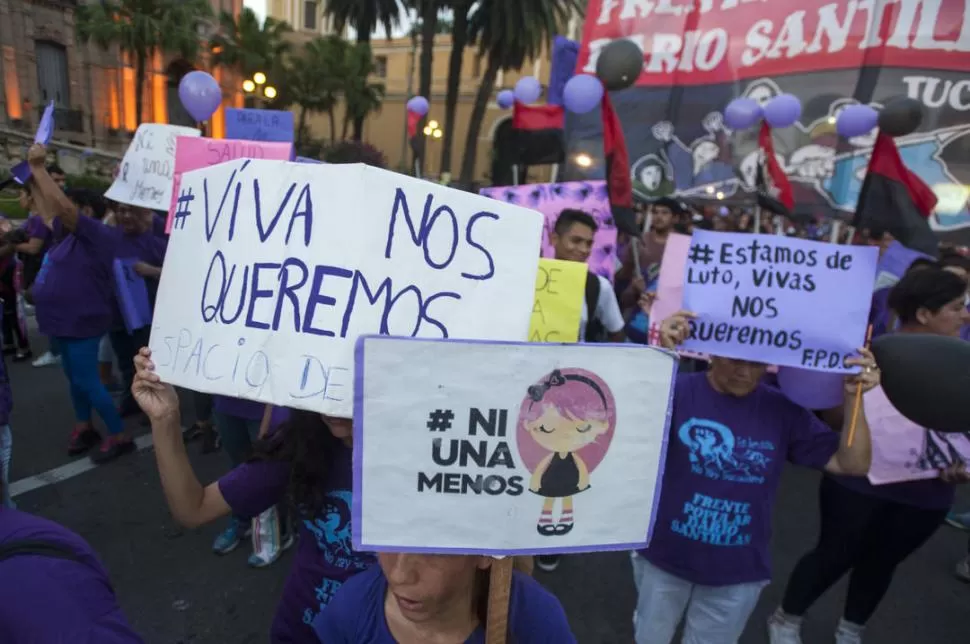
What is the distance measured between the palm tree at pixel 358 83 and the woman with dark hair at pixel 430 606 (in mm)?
32473

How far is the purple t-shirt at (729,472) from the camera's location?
2.05m

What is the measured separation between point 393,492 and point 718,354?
133 cm

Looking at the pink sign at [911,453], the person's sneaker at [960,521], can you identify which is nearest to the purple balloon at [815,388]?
the pink sign at [911,453]

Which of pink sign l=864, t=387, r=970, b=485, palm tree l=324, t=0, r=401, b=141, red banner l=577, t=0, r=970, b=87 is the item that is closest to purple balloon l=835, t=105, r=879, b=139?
red banner l=577, t=0, r=970, b=87

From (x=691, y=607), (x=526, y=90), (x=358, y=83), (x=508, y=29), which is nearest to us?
(x=691, y=607)

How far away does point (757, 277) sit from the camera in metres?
2.00

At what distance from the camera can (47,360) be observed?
6055 mm

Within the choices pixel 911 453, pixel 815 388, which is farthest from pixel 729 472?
pixel 911 453

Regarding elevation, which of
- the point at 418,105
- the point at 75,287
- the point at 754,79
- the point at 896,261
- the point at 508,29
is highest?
the point at 508,29

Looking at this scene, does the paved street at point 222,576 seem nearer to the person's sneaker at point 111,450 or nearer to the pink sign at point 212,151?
the person's sneaker at point 111,450

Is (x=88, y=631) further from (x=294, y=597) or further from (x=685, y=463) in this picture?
(x=685, y=463)

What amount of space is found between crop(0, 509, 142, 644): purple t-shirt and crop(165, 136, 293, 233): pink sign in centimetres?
168

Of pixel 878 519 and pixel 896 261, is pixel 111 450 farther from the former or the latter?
pixel 896 261

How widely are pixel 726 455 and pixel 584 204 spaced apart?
115 inches
